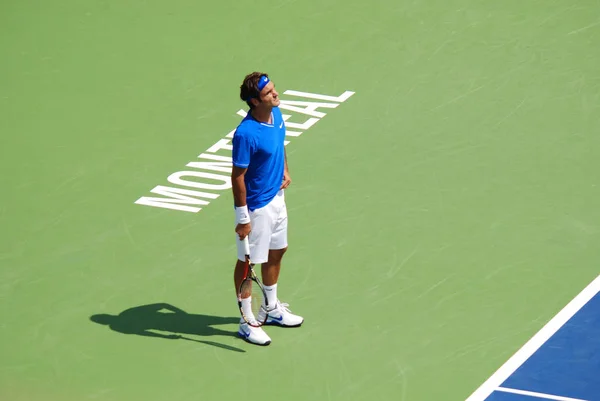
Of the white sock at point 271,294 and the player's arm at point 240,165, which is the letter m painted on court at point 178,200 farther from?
the player's arm at point 240,165

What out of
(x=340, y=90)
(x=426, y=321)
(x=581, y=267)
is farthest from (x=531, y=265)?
(x=340, y=90)

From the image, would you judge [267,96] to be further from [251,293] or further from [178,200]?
[178,200]

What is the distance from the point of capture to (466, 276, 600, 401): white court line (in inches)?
502

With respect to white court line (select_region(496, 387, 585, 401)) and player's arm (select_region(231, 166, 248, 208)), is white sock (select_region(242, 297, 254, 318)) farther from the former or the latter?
white court line (select_region(496, 387, 585, 401))

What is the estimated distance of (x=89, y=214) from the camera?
53.2 ft

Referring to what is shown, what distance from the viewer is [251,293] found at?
13742mm

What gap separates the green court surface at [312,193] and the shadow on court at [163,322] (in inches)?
1.4

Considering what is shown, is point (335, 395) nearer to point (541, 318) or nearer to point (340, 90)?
point (541, 318)

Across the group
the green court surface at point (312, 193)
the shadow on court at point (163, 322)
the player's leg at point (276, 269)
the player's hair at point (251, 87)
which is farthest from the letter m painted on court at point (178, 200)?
the player's hair at point (251, 87)

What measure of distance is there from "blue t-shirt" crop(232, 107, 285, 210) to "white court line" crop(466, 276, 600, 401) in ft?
8.51

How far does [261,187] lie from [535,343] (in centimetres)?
286

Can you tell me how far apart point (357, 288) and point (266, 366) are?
163cm

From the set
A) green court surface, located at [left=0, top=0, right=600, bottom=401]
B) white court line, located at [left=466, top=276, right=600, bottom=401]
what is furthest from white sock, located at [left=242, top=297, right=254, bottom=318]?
white court line, located at [left=466, top=276, right=600, bottom=401]

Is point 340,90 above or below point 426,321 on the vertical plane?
above
